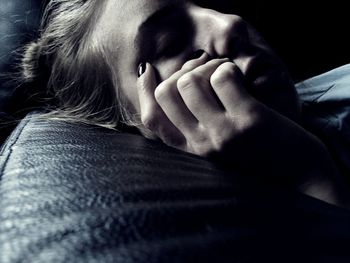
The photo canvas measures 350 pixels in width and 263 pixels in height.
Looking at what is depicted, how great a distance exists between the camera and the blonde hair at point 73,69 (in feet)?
3.24

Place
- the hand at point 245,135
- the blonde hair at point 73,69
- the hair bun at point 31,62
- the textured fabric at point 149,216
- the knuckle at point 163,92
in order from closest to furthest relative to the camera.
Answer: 1. the textured fabric at point 149,216
2. the hand at point 245,135
3. the knuckle at point 163,92
4. the blonde hair at point 73,69
5. the hair bun at point 31,62

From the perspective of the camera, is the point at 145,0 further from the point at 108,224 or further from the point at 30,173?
the point at 108,224

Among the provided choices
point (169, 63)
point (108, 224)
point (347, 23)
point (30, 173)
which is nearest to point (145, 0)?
point (169, 63)

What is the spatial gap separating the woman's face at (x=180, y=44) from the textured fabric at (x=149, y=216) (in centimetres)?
31

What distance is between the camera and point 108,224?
27 cm

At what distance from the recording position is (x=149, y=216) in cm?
29

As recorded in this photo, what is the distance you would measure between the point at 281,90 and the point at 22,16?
34.3 inches

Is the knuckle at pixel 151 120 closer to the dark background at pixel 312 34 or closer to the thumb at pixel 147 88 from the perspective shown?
the thumb at pixel 147 88

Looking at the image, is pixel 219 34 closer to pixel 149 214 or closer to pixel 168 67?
pixel 168 67

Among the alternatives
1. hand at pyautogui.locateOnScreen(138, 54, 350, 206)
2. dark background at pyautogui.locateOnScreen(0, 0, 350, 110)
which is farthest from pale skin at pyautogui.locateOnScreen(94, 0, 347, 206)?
dark background at pyautogui.locateOnScreen(0, 0, 350, 110)

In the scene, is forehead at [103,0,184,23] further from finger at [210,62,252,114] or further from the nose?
finger at [210,62,252,114]

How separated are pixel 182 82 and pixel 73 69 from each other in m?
0.56

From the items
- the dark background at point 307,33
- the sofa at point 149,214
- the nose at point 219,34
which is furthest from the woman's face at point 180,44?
the dark background at point 307,33

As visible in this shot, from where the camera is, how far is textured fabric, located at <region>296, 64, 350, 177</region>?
75 cm
